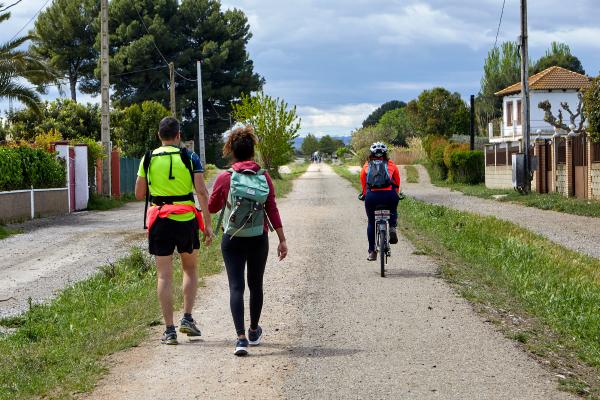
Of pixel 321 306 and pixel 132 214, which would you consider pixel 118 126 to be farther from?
pixel 321 306

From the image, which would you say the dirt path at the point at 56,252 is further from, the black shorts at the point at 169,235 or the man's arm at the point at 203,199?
the man's arm at the point at 203,199

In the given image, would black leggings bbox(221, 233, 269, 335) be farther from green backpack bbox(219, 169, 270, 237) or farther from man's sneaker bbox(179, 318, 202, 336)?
man's sneaker bbox(179, 318, 202, 336)

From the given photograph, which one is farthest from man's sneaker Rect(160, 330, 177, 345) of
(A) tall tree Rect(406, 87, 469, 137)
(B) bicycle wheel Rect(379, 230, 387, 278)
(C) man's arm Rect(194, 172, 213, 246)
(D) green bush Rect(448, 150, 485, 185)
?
(A) tall tree Rect(406, 87, 469, 137)

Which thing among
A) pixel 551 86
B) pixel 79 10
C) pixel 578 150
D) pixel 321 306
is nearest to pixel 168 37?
pixel 79 10

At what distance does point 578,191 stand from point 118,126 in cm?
3246

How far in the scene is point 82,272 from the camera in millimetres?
13984

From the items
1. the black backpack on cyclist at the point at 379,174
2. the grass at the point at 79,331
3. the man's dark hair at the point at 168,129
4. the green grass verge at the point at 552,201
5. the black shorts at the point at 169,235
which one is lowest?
the grass at the point at 79,331

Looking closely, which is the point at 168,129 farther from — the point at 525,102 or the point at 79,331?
the point at 525,102

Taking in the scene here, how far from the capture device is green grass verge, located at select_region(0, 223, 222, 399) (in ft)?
20.5

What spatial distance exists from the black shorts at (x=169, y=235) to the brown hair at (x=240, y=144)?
0.70 metres

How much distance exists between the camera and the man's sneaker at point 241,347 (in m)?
6.83

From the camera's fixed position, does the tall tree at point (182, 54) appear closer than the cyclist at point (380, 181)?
No

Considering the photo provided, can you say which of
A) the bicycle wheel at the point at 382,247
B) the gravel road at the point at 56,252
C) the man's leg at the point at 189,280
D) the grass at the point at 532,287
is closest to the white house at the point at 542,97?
the gravel road at the point at 56,252

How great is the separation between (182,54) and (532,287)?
Answer: 58399mm
